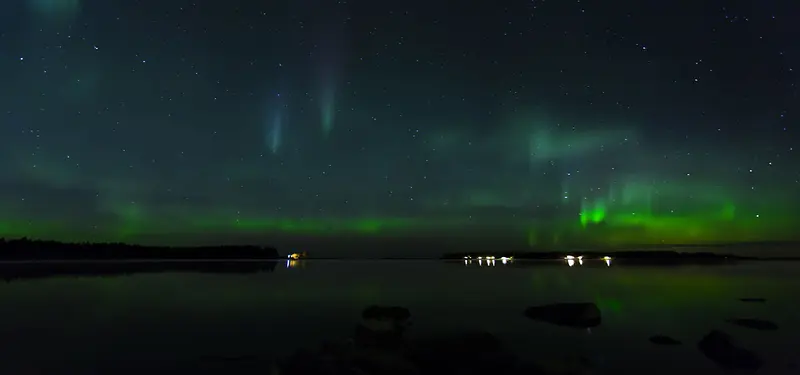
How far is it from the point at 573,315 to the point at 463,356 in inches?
642

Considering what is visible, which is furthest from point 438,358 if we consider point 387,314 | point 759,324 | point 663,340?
point 759,324

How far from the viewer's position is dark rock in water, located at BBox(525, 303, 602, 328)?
36.2 meters

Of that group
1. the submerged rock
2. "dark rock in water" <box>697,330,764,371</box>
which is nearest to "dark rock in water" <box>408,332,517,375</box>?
"dark rock in water" <box>697,330,764,371</box>

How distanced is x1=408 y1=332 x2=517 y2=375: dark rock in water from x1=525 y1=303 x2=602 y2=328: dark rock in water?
12.0 m

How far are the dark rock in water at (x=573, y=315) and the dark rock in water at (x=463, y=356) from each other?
473 inches

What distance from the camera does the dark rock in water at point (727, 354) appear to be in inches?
933

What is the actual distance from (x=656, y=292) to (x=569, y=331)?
41.8m

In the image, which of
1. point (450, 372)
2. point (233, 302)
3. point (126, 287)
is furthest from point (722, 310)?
point (126, 287)

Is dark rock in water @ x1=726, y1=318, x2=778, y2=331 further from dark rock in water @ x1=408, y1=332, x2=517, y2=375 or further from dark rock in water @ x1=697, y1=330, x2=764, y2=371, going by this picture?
dark rock in water @ x1=408, y1=332, x2=517, y2=375

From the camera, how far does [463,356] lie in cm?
2372

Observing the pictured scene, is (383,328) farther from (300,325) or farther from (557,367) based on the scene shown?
(557,367)

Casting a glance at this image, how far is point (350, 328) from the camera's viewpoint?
36.5 meters

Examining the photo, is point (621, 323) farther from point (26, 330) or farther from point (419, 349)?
point (26, 330)

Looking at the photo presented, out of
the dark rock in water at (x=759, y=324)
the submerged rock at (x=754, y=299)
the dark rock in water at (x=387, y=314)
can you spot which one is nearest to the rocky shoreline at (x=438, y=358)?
the dark rock in water at (x=387, y=314)
